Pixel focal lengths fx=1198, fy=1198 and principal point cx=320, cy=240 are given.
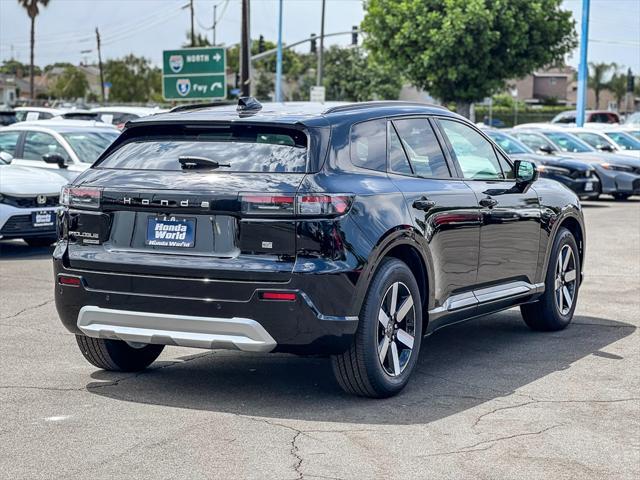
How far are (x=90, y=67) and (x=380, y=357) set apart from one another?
18808cm

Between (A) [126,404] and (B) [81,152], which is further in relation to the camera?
(B) [81,152]

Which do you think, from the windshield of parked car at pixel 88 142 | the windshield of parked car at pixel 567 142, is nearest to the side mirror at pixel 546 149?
the windshield of parked car at pixel 567 142

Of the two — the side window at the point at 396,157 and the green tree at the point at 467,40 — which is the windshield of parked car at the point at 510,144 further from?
the green tree at the point at 467,40

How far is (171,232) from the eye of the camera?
6.41m

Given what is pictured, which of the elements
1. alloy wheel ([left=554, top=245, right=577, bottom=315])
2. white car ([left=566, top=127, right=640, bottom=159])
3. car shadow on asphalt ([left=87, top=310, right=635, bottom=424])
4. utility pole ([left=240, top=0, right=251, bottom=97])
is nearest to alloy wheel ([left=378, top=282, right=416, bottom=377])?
car shadow on asphalt ([left=87, top=310, right=635, bottom=424])

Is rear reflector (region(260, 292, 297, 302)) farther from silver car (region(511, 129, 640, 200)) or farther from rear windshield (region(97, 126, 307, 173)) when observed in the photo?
silver car (region(511, 129, 640, 200))

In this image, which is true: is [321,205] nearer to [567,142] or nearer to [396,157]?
[396,157]

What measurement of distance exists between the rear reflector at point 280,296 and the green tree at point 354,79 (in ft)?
262

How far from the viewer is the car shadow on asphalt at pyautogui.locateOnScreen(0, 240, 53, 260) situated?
1437 centimetres

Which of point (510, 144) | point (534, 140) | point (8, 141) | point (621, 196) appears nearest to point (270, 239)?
point (8, 141)

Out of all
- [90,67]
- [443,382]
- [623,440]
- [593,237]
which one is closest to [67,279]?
[443,382]

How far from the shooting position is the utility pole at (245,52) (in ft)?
121

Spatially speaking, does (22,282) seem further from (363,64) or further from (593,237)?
(363,64)

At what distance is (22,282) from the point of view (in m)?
11.9
